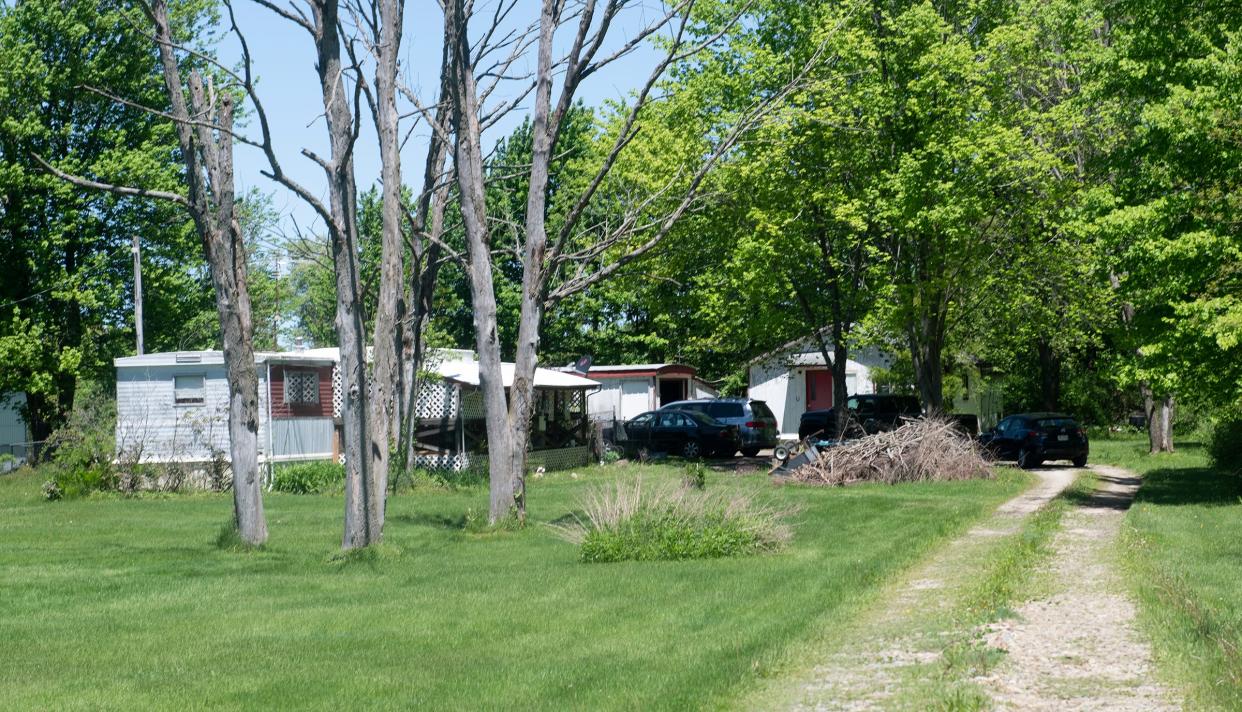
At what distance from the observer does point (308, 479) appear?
26.5m

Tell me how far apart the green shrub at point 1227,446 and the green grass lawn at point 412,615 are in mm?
9543

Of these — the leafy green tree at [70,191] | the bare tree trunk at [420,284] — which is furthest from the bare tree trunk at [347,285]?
the leafy green tree at [70,191]

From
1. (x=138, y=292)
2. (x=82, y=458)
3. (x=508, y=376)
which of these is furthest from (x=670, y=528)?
(x=138, y=292)

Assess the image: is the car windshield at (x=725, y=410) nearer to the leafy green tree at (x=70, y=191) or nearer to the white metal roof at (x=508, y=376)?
the white metal roof at (x=508, y=376)

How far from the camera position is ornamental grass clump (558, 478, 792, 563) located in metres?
14.1

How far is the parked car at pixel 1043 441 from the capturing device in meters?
30.8

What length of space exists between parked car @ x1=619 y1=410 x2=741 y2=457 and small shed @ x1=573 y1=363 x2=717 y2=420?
561 centimetres

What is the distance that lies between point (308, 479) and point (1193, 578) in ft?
61.7

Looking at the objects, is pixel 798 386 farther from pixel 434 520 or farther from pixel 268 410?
pixel 434 520

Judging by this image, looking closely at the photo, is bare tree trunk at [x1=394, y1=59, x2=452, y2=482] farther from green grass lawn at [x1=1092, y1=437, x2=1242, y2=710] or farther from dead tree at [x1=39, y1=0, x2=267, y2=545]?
green grass lawn at [x1=1092, y1=437, x2=1242, y2=710]

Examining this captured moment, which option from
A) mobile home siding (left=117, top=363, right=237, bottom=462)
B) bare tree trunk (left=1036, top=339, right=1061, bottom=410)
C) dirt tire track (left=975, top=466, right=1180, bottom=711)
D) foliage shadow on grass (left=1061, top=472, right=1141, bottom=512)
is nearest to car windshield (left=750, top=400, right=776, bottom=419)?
bare tree trunk (left=1036, top=339, right=1061, bottom=410)

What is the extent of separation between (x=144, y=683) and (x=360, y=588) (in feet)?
14.6

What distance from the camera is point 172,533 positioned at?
60.5 feet

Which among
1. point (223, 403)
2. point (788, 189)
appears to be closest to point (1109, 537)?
point (788, 189)
